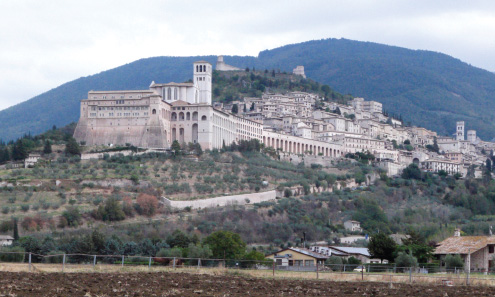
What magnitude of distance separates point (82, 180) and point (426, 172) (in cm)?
5552

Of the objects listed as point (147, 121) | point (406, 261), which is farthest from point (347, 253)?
point (147, 121)

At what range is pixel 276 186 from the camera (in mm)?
93188

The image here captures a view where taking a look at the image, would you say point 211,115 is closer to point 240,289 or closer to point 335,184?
point 335,184

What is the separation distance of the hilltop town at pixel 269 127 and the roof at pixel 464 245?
53.0 m

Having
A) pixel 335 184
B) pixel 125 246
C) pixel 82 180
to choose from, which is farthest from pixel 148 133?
pixel 125 246

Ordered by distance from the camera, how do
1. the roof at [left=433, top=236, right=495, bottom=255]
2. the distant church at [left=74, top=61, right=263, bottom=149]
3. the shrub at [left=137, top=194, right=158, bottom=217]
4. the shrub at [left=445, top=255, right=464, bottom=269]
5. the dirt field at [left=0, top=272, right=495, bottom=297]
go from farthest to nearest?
1. the distant church at [left=74, top=61, right=263, bottom=149]
2. the shrub at [left=137, top=194, right=158, bottom=217]
3. the roof at [left=433, top=236, right=495, bottom=255]
4. the shrub at [left=445, top=255, right=464, bottom=269]
5. the dirt field at [left=0, top=272, right=495, bottom=297]

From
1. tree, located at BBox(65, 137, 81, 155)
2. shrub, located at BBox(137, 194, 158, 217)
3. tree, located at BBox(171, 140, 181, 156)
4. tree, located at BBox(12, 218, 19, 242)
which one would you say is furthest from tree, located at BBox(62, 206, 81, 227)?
tree, located at BBox(171, 140, 181, 156)

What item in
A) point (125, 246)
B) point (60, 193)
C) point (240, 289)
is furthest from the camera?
point (60, 193)

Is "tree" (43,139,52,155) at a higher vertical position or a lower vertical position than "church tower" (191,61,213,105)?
lower

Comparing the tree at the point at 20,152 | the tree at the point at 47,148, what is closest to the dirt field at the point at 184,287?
the tree at the point at 20,152

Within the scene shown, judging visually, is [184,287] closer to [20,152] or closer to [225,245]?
[225,245]

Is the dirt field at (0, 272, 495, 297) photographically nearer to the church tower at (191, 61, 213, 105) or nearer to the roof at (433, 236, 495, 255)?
the roof at (433, 236, 495, 255)

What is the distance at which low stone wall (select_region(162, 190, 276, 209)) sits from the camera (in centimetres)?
7950

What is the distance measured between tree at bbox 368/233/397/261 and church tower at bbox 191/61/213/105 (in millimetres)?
63660
